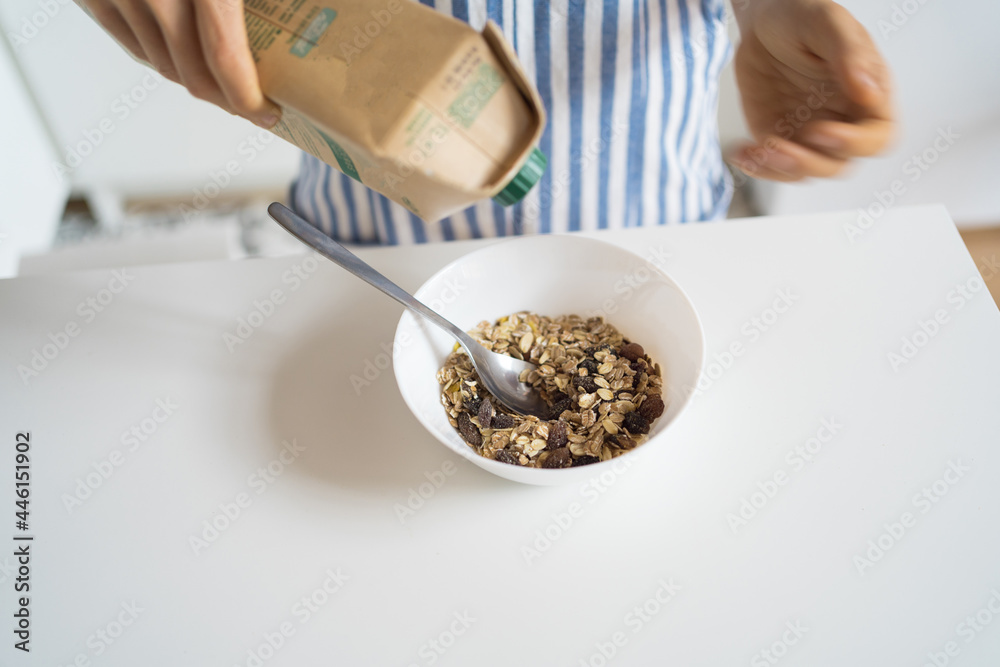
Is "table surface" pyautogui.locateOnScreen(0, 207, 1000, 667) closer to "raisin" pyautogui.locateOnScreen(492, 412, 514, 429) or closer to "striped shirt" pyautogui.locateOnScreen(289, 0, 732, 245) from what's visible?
"raisin" pyautogui.locateOnScreen(492, 412, 514, 429)

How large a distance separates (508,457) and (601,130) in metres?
0.52

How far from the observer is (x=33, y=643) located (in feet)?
2.10

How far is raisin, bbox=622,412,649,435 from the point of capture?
68cm

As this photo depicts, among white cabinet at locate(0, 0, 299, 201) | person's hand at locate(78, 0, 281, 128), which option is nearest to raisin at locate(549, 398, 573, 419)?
person's hand at locate(78, 0, 281, 128)

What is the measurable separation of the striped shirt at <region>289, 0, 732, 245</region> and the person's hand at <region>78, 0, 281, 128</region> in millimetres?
379

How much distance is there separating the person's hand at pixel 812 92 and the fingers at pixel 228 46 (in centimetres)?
45

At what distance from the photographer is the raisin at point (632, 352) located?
74 centimetres

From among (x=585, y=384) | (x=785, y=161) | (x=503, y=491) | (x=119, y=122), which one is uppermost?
(x=785, y=161)

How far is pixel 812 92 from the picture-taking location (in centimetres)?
75

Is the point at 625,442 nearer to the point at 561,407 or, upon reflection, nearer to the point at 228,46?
the point at 561,407

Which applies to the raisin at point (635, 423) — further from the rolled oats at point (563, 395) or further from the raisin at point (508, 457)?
the raisin at point (508, 457)

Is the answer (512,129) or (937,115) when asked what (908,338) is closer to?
(512,129)

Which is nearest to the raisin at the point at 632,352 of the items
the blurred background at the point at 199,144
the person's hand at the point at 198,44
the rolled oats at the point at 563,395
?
the rolled oats at the point at 563,395

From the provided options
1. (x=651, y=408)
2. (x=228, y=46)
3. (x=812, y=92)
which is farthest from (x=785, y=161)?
(x=228, y=46)
